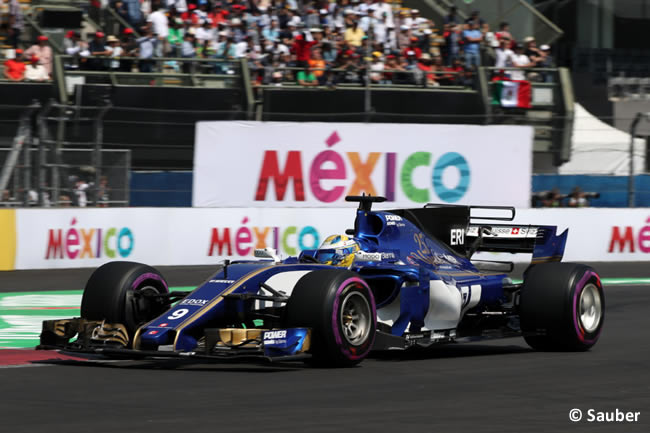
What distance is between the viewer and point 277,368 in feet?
27.8

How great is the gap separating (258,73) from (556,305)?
12518 mm

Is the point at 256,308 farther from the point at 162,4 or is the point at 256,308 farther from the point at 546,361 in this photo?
the point at 162,4

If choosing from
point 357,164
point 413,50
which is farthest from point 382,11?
point 357,164

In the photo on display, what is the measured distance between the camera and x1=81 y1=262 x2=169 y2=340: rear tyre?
344 inches

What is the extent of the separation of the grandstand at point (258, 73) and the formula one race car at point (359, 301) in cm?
871

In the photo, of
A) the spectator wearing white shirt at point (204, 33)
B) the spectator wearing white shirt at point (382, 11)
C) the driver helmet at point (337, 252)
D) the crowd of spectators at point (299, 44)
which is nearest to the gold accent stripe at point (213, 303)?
the driver helmet at point (337, 252)

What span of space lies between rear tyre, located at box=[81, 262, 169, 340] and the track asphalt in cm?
40

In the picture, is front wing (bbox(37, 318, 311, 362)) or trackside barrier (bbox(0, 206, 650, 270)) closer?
front wing (bbox(37, 318, 311, 362))

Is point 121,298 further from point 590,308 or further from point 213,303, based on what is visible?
point 590,308

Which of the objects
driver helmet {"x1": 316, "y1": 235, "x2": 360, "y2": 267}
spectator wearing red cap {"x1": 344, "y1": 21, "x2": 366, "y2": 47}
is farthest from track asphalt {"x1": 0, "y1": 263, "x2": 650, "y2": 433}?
spectator wearing red cap {"x1": 344, "y1": 21, "x2": 366, "y2": 47}

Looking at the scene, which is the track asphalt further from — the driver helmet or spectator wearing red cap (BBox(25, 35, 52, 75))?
spectator wearing red cap (BBox(25, 35, 52, 75))

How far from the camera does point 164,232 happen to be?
17.6m

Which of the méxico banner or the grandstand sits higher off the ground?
the grandstand

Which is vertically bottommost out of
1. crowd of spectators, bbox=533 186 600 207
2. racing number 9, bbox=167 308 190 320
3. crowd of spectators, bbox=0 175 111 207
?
racing number 9, bbox=167 308 190 320
